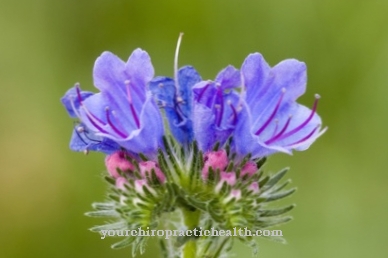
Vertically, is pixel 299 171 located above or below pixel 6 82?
below

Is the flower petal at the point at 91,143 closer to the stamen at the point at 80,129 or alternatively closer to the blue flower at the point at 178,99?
the stamen at the point at 80,129

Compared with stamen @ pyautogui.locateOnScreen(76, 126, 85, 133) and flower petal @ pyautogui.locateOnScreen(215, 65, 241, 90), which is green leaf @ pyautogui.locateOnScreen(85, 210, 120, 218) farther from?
flower petal @ pyautogui.locateOnScreen(215, 65, 241, 90)

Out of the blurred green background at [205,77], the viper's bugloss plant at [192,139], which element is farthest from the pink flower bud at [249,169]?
the blurred green background at [205,77]

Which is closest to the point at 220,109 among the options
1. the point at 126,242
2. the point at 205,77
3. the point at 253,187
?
the point at 253,187

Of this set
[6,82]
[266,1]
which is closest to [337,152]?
[266,1]

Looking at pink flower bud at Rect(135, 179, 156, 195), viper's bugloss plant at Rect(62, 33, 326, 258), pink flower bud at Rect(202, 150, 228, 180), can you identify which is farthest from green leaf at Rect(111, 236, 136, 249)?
pink flower bud at Rect(202, 150, 228, 180)

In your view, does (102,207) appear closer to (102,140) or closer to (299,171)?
(102,140)

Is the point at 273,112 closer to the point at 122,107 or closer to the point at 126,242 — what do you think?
the point at 122,107
